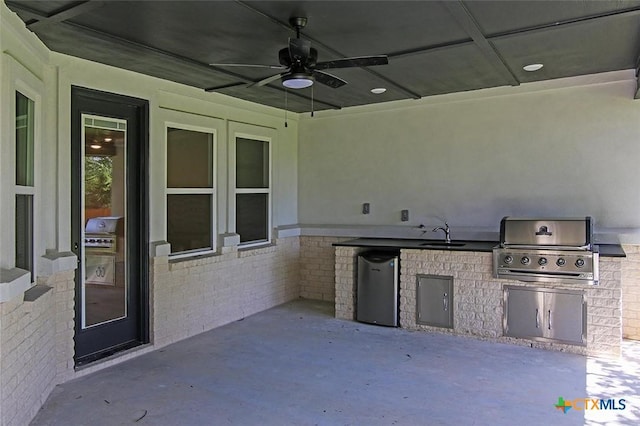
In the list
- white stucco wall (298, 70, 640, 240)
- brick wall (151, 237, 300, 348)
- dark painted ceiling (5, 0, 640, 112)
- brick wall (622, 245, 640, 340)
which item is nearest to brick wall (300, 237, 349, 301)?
brick wall (151, 237, 300, 348)

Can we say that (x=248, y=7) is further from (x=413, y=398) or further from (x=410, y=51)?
(x=413, y=398)

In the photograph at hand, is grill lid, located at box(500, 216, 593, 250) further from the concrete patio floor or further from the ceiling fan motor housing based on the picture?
the ceiling fan motor housing

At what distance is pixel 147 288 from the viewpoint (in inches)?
183

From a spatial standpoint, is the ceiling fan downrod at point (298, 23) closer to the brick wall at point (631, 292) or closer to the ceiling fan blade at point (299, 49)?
the ceiling fan blade at point (299, 49)

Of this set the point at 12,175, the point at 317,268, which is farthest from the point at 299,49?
the point at 317,268

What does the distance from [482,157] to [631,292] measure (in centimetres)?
210

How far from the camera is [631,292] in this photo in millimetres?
4809

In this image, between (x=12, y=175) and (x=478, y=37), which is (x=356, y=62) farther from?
(x=12, y=175)

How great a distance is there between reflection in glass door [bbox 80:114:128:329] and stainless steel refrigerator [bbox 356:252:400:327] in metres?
2.62

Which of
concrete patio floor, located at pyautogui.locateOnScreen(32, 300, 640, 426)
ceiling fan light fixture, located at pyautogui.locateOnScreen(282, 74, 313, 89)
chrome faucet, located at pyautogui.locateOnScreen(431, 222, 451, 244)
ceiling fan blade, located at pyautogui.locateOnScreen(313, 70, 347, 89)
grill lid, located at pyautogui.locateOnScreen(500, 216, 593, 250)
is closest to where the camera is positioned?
concrete patio floor, located at pyautogui.locateOnScreen(32, 300, 640, 426)

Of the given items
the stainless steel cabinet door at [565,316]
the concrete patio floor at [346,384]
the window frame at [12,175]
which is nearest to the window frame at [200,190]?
the concrete patio floor at [346,384]

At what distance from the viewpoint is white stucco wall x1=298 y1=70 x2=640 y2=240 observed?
4.91m

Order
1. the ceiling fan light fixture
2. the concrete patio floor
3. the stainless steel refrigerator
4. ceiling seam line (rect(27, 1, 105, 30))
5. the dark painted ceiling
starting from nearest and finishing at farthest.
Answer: ceiling seam line (rect(27, 1, 105, 30)) → the dark painted ceiling → the concrete patio floor → the ceiling fan light fixture → the stainless steel refrigerator

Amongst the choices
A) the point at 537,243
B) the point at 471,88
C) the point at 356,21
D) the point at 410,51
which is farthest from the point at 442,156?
the point at 356,21
